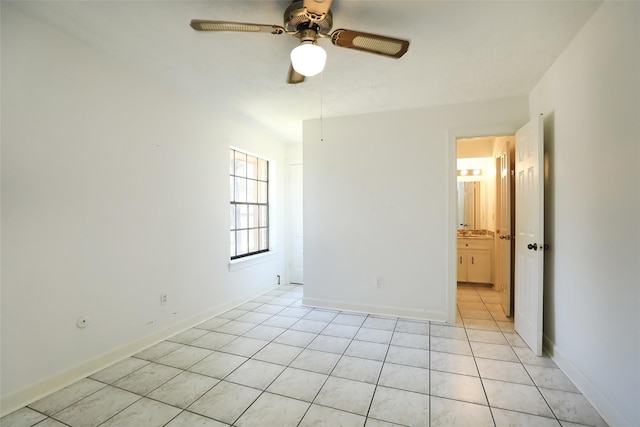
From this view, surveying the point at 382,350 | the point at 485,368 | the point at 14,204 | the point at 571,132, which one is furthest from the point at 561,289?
the point at 14,204

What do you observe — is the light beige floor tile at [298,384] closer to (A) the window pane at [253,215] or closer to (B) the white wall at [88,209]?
(B) the white wall at [88,209]

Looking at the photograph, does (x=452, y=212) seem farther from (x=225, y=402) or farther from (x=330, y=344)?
(x=225, y=402)

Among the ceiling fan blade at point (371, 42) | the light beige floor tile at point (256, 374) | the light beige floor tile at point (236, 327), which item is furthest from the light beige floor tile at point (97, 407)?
the ceiling fan blade at point (371, 42)

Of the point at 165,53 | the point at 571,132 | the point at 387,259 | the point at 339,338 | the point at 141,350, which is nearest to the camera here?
the point at 571,132

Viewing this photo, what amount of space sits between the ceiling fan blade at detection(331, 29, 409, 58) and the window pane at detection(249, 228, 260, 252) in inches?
130

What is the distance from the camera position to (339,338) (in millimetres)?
2906

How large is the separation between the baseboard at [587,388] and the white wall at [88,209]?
3371 millimetres

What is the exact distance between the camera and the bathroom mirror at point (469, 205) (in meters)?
5.41

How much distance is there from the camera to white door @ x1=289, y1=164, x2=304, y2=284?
5.14 m

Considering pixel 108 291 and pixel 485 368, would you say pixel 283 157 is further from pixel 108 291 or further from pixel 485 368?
pixel 485 368

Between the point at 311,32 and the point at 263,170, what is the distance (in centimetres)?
324

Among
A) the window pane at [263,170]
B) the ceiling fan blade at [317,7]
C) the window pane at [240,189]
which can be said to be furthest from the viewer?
the window pane at [263,170]

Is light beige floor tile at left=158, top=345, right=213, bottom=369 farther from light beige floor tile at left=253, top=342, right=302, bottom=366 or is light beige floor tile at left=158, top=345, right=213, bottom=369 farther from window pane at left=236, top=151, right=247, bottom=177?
window pane at left=236, top=151, right=247, bottom=177

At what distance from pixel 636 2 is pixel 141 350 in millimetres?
4047
